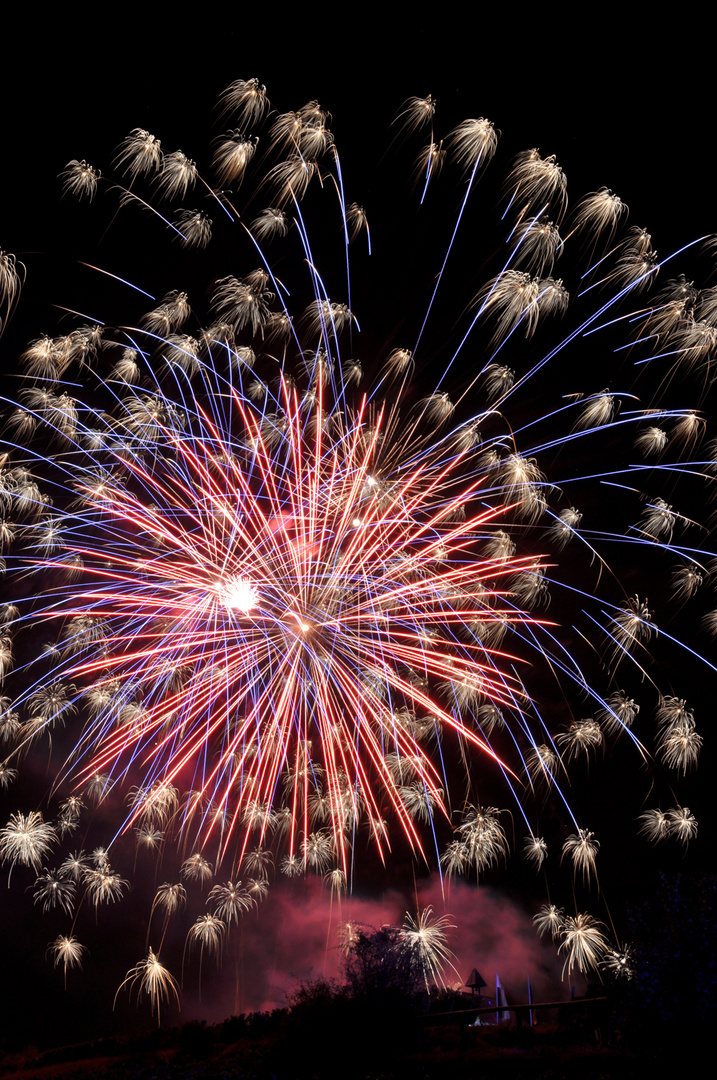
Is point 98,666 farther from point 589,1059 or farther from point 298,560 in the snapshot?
point 589,1059

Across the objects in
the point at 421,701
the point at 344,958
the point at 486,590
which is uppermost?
the point at 486,590

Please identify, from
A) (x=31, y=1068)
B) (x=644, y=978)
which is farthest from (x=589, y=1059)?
(x=31, y=1068)

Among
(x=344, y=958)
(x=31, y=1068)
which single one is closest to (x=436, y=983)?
(x=344, y=958)

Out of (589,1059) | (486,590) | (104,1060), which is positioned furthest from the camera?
(104,1060)

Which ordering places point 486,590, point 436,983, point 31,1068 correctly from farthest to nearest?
point 31,1068
point 436,983
point 486,590

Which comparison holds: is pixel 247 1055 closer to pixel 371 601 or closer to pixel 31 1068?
pixel 31 1068

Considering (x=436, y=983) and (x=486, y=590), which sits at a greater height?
(x=486, y=590)

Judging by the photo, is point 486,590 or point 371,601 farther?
point 486,590
